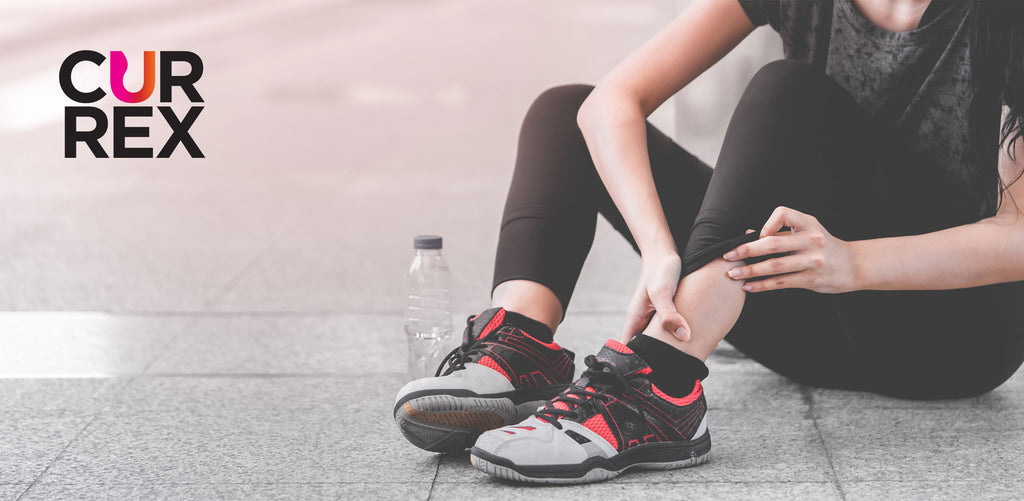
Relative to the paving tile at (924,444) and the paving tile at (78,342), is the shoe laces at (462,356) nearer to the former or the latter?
the paving tile at (924,444)

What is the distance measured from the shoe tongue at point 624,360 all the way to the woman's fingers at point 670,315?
0.24 feet

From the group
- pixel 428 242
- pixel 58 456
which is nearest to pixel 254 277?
pixel 428 242

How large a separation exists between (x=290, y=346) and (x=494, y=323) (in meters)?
1.05

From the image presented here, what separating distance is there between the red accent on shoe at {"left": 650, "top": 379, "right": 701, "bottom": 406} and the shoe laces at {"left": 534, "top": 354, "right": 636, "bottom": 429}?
0.05m

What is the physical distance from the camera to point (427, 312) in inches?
118

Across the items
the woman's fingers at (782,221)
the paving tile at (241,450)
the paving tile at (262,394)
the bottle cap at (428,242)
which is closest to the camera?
the woman's fingers at (782,221)

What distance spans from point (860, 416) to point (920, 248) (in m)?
0.48

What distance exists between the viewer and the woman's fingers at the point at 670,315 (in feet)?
5.43

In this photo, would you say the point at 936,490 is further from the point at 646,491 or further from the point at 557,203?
the point at 557,203

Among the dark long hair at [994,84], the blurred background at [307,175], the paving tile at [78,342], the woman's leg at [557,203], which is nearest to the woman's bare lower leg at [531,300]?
the woman's leg at [557,203]

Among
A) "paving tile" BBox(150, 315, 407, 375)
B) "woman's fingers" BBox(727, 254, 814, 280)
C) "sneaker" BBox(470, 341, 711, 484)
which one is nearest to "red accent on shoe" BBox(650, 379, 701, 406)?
"sneaker" BBox(470, 341, 711, 484)

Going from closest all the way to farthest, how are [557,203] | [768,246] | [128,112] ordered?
[768,246], [557,203], [128,112]

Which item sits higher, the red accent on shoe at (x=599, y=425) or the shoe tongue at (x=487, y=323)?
the shoe tongue at (x=487, y=323)

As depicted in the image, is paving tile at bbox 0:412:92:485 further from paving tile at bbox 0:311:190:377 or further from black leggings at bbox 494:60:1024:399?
black leggings at bbox 494:60:1024:399
